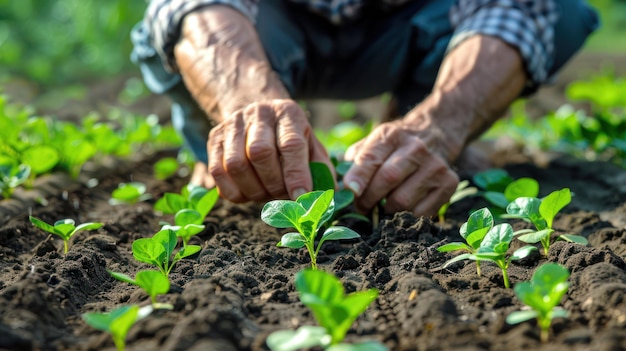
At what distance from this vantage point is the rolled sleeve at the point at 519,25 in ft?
8.72

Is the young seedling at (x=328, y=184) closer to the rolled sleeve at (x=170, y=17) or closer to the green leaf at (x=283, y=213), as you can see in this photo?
the green leaf at (x=283, y=213)

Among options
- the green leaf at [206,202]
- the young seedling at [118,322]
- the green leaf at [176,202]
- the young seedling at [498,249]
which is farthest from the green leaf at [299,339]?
the green leaf at [176,202]

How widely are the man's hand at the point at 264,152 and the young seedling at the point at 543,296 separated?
77 cm

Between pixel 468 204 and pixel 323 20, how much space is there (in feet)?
3.77

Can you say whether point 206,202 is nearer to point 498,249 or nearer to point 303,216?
point 303,216

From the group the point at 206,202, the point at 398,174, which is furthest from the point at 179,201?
the point at 398,174

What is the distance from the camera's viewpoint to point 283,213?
165 centimetres

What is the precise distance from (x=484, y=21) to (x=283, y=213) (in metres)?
1.42

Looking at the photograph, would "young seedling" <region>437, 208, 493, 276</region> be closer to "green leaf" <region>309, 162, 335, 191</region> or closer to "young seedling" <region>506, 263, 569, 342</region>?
"young seedling" <region>506, 263, 569, 342</region>

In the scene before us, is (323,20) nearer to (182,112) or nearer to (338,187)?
(182,112)

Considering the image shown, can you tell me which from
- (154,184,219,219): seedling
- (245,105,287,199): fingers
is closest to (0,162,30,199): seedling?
→ (154,184,219,219): seedling

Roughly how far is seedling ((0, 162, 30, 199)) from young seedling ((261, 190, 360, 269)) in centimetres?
106

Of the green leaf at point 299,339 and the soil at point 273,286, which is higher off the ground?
the green leaf at point 299,339

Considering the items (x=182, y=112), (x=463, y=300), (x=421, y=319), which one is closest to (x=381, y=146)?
(x=463, y=300)
